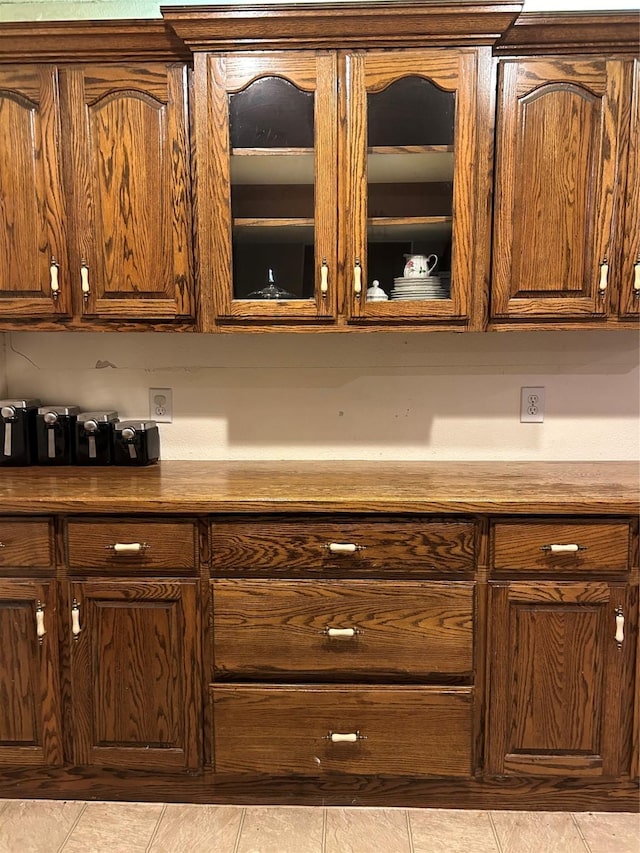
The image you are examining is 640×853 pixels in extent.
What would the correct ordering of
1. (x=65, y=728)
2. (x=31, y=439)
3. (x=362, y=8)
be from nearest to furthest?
1. (x=362, y=8)
2. (x=65, y=728)
3. (x=31, y=439)

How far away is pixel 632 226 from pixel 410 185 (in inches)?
24.0

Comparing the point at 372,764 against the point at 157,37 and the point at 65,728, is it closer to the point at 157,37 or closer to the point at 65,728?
the point at 65,728

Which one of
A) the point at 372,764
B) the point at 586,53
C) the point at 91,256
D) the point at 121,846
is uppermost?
the point at 586,53

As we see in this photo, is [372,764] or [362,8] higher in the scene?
[362,8]

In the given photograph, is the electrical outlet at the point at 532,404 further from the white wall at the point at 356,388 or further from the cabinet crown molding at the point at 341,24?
the cabinet crown molding at the point at 341,24

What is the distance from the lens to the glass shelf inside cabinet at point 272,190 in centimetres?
169

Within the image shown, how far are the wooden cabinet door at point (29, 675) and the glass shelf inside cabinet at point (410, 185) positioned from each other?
1271 millimetres

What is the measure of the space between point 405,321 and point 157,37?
39.4 inches

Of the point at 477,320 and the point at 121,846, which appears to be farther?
the point at 477,320

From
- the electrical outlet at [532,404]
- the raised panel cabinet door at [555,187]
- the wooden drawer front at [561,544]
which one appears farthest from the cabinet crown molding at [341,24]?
the wooden drawer front at [561,544]

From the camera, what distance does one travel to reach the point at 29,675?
5.57 ft

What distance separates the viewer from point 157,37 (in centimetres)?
167

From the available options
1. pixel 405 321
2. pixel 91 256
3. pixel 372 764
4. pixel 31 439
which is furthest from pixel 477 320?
pixel 31 439

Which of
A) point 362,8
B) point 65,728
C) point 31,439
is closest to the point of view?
point 362,8
